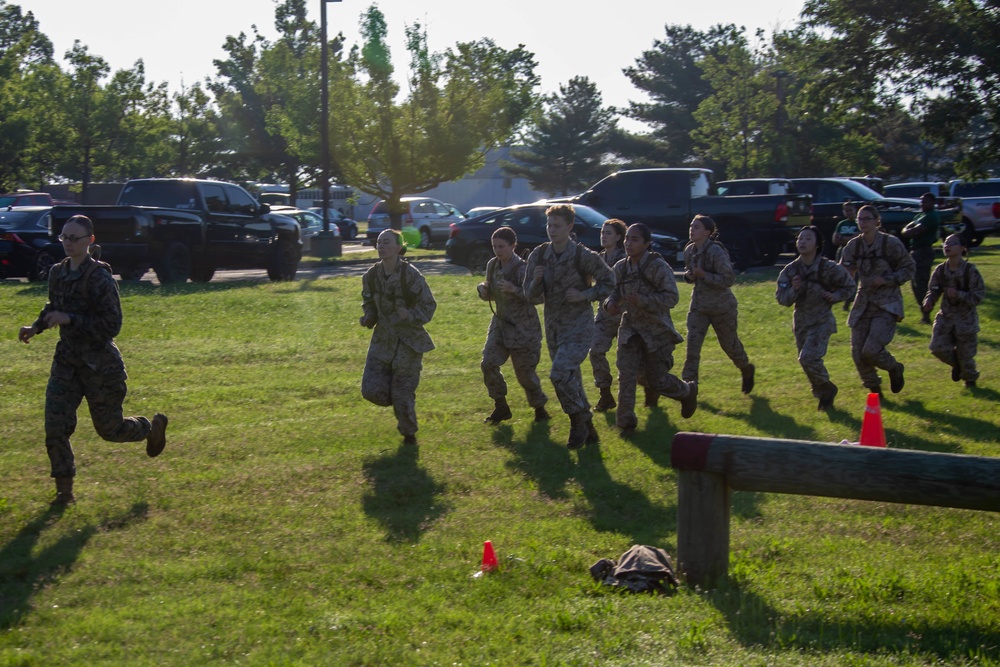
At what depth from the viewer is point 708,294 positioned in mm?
10625

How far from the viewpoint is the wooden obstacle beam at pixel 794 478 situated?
484 cm

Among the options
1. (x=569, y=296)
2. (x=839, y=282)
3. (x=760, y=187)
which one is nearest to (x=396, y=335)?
(x=569, y=296)

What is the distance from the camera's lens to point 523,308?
31.0 feet

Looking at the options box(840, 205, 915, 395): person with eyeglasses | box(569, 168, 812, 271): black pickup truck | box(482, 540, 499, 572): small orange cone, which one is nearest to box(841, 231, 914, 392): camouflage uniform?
box(840, 205, 915, 395): person with eyeglasses

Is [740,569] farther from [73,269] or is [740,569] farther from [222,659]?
[73,269]

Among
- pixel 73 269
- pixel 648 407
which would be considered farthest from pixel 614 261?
pixel 73 269

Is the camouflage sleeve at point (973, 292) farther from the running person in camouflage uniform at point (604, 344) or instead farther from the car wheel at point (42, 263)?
the car wheel at point (42, 263)

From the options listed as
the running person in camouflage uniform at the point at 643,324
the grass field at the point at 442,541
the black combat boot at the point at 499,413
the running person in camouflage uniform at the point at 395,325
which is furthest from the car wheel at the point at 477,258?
the running person in camouflage uniform at the point at 395,325

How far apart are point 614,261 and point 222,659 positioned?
6.64 metres

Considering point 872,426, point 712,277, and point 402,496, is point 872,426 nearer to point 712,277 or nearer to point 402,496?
point 712,277

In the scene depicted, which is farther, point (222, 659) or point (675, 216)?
point (675, 216)

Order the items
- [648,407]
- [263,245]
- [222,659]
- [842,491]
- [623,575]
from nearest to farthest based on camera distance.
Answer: [222,659], [842,491], [623,575], [648,407], [263,245]

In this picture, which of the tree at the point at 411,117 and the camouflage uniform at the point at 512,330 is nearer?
the camouflage uniform at the point at 512,330

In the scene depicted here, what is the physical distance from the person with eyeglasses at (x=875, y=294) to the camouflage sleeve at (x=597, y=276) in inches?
125
